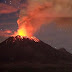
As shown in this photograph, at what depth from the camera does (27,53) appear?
15125 cm

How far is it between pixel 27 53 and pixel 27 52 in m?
1.76

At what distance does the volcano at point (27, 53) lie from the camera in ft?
446

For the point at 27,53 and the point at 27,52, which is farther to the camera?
the point at 27,52

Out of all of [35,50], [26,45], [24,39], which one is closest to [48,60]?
[35,50]

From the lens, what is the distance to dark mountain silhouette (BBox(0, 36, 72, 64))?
139m

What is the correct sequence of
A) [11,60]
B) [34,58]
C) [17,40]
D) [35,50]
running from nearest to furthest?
[11,60] < [34,58] < [35,50] < [17,40]

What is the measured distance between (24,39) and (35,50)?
21.0 meters

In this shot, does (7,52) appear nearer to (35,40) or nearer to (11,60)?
(11,60)

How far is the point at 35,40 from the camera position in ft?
585

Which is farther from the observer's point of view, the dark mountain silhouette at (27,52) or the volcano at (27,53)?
the dark mountain silhouette at (27,52)

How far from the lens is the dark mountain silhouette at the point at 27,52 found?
139050 millimetres

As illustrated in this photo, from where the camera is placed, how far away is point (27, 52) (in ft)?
502

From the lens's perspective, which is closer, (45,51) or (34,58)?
(34,58)

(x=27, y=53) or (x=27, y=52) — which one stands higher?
(x=27, y=52)
